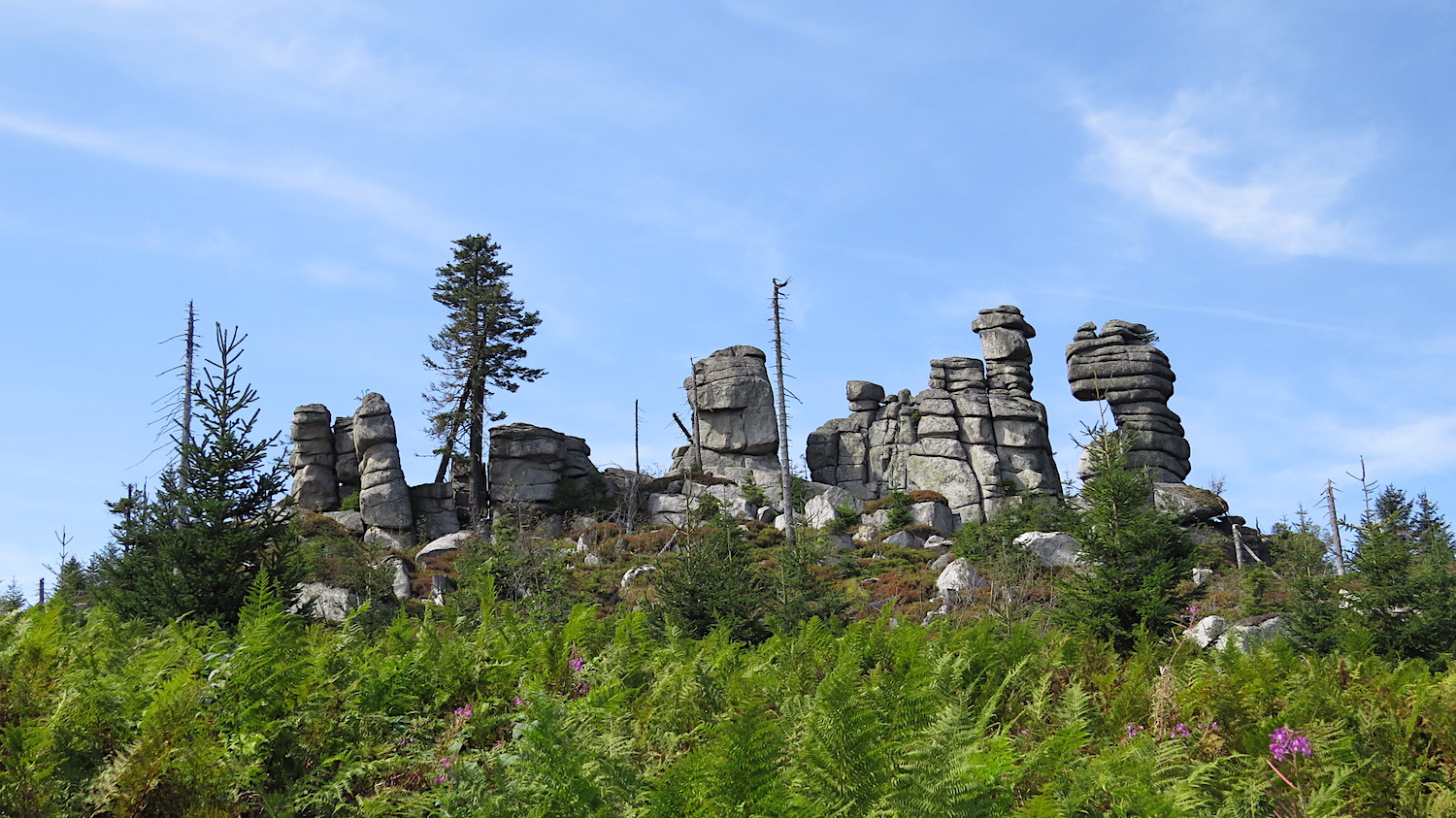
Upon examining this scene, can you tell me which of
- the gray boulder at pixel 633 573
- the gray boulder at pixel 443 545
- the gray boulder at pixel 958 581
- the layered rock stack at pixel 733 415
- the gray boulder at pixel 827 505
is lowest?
the gray boulder at pixel 958 581

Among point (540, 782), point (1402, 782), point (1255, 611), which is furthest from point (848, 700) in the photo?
point (1255, 611)

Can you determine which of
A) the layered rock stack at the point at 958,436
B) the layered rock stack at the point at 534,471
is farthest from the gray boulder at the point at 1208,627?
the layered rock stack at the point at 534,471

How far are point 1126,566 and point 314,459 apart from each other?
1521 inches

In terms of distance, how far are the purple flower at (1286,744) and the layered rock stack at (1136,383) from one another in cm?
4696

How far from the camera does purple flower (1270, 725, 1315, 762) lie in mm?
3676

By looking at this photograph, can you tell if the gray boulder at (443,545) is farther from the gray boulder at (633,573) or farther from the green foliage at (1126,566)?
the green foliage at (1126,566)

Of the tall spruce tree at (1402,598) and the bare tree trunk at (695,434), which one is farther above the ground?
the bare tree trunk at (695,434)

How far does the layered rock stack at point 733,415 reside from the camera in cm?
4997

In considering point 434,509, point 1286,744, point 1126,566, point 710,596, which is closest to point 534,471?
point 434,509

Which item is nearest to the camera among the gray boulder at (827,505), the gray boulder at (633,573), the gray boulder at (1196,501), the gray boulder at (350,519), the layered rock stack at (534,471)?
the gray boulder at (633,573)

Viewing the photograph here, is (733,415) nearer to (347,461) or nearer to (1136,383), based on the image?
(347,461)

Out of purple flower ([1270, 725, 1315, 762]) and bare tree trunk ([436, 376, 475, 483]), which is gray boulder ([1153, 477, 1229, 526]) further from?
purple flower ([1270, 725, 1315, 762])

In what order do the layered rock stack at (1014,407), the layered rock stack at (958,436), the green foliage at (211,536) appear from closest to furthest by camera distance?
the green foliage at (211,536)
the layered rock stack at (958,436)
the layered rock stack at (1014,407)

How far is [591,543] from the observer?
38.6m
